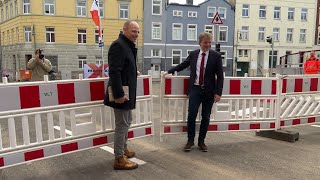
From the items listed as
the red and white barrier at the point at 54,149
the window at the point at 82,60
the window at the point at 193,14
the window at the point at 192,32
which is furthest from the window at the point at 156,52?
the red and white barrier at the point at 54,149

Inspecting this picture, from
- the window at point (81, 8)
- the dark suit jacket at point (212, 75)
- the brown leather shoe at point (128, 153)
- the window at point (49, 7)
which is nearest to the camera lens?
the brown leather shoe at point (128, 153)

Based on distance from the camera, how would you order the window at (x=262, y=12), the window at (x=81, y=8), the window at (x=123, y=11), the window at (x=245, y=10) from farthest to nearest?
the window at (x=262, y=12) → the window at (x=245, y=10) → the window at (x=123, y=11) → the window at (x=81, y=8)

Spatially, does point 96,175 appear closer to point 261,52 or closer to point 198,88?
point 198,88

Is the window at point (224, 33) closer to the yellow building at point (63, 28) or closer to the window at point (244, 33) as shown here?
the window at point (244, 33)

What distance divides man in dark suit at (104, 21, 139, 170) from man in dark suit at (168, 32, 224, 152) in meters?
1.26

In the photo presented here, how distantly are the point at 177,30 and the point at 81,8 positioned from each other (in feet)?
→ 41.5

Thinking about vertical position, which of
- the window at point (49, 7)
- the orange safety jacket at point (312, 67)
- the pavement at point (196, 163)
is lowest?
the pavement at point (196, 163)

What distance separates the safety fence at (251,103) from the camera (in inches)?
231

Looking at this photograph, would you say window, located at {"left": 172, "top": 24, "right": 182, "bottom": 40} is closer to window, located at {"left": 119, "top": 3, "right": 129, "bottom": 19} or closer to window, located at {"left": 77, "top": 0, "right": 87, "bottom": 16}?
window, located at {"left": 119, "top": 3, "right": 129, "bottom": 19}

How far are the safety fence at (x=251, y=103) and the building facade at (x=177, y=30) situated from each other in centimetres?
3516

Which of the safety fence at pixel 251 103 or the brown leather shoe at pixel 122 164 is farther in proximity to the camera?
the safety fence at pixel 251 103

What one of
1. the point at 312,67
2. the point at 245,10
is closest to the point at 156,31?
the point at 245,10

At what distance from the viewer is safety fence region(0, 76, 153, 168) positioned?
407cm

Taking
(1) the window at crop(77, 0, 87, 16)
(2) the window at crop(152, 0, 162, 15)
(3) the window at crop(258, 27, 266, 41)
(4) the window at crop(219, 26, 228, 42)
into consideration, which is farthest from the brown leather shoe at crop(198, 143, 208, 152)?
(3) the window at crop(258, 27, 266, 41)
